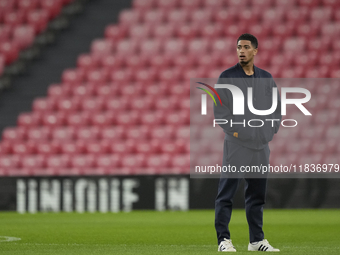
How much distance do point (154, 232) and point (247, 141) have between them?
Result: 1.99 metres

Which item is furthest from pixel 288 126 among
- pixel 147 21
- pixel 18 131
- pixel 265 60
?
pixel 18 131

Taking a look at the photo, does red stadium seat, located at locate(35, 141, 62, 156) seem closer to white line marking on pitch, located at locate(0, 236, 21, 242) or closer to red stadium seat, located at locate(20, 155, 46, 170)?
red stadium seat, located at locate(20, 155, 46, 170)

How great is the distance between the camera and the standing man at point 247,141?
3.69 meters

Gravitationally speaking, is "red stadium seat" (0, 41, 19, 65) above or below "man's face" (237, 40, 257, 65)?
above

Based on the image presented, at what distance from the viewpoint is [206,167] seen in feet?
28.2

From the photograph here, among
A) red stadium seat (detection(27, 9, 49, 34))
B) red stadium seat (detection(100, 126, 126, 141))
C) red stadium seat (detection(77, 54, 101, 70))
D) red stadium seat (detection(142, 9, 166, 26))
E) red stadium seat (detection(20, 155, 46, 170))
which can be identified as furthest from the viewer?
red stadium seat (detection(27, 9, 49, 34))

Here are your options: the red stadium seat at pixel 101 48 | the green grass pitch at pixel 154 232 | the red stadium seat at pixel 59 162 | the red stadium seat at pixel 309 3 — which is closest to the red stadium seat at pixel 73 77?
the red stadium seat at pixel 101 48

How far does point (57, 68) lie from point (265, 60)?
3.81 metres

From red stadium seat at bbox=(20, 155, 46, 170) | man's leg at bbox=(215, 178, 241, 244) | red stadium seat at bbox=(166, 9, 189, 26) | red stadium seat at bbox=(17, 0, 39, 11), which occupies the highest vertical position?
red stadium seat at bbox=(17, 0, 39, 11)

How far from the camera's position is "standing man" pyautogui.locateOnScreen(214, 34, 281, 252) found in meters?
3.69

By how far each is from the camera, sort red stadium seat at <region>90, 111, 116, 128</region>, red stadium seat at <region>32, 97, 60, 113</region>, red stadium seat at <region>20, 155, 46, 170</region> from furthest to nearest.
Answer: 1. red stadium seat at <region>32, 97, 60, 113</region>
2. red stadium seat at <region>90, 111, 116, 128</region>
3. red stadium seat at <region>20, 155, 46, 170</region>

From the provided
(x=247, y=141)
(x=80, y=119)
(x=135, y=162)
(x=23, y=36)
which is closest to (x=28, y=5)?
(x=23, y=36)

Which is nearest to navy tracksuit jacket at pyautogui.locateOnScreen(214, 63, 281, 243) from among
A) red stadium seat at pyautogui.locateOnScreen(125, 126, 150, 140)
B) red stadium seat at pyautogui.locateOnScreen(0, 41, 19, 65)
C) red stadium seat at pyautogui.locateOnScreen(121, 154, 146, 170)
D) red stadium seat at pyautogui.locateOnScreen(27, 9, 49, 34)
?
red stadium seat at pyautogui.locateOnScreen(121, 154, 146, 170)

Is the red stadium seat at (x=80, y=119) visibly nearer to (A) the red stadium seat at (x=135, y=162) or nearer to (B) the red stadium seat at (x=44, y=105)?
(B) the red stadium seat at (x=44, y=105)
